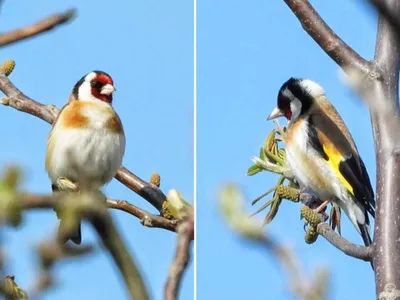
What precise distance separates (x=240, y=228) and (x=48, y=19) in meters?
0.17

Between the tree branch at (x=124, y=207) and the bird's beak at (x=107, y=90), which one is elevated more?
the bird's beak at (x=107, y=90)

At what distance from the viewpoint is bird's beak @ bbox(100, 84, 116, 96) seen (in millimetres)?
1734

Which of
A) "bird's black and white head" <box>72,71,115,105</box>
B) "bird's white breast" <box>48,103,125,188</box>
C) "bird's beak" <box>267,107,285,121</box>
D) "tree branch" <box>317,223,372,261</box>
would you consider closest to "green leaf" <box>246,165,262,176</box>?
"tree branch" <box>317,223,372,261</box>

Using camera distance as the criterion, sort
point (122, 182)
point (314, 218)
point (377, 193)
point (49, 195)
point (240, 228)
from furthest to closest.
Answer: point (122, 182) → point (314, 218) → point (377, 193) → point (240, 228) → point (49, 195)

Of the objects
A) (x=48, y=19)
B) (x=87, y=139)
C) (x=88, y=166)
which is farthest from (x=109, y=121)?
(x=48, y=19)

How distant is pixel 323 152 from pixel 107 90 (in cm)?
53

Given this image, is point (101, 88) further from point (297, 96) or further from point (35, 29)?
point (35, 29)

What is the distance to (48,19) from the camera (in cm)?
25

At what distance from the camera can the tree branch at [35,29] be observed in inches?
9.7

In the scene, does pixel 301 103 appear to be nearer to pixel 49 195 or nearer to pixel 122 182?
pixel 122 182

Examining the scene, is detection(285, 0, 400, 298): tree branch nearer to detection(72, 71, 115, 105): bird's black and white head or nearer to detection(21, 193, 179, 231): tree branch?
detection(21, 193, 179, 231): tree branch

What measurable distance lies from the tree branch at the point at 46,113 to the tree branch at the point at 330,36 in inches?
16.2

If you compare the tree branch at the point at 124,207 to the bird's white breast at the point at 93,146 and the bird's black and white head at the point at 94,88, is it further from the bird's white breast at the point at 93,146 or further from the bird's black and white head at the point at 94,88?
the bird's black and white head at the point at 94,88

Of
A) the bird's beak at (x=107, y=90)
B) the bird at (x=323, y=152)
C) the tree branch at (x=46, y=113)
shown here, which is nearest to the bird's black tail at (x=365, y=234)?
the bird at (x=323, y=152)
